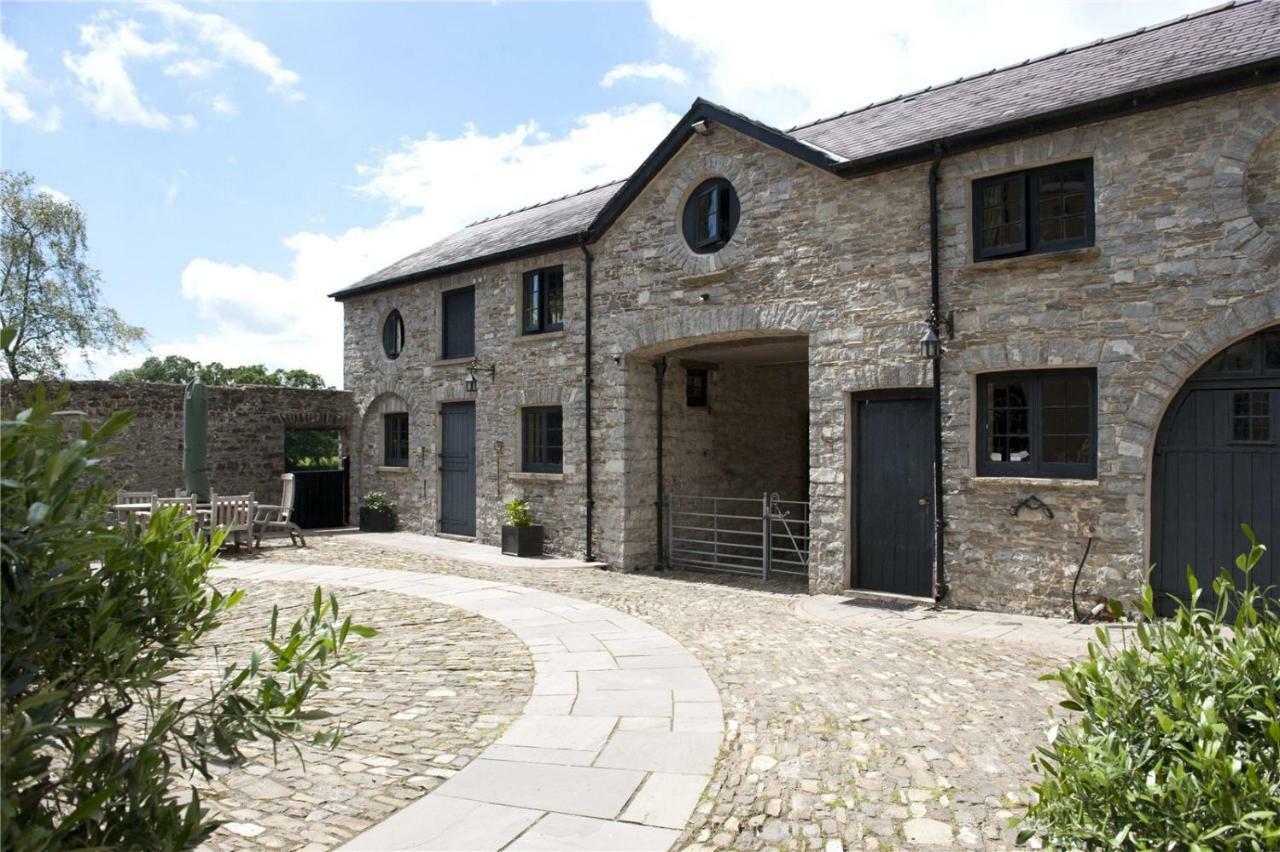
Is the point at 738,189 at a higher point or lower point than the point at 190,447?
higher

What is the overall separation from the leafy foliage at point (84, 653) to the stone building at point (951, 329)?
298 inches

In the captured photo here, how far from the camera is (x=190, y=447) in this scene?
1255cm

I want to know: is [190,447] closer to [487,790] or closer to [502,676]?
[502,676]

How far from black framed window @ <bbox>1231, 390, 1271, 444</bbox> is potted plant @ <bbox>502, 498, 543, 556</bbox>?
8.99m

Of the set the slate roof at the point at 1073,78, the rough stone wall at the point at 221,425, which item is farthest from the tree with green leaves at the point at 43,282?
the slate roof at the point at 1073,78

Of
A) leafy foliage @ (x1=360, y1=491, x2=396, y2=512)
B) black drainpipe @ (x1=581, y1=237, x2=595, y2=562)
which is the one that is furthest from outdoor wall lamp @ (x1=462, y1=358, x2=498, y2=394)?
leafy foliage @ (x1=360, y1=491, x2=396, y2=512)

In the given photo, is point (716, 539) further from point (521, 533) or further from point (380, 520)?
point (380, 520)

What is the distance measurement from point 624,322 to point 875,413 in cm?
404

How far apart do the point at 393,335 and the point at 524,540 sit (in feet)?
20.3

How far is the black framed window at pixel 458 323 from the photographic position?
14.7m

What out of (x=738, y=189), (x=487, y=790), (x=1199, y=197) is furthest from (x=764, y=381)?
(x=487, y=790)

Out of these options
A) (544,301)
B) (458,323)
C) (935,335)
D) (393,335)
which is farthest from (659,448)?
(393,335)

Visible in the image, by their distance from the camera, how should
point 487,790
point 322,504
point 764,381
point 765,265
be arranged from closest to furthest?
point 487,790, point 765,265, point 764,381, point 322,504

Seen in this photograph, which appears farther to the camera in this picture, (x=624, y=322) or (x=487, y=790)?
(x=624, y=322)
